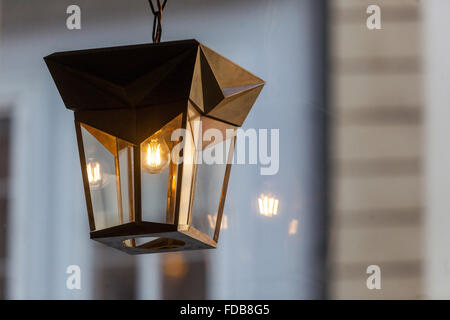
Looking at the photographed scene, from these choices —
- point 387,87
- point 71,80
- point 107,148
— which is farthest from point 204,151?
point 387,87

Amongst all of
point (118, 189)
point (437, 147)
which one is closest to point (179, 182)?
point (118, 189)

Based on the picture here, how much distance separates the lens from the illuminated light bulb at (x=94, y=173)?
5.72 ft

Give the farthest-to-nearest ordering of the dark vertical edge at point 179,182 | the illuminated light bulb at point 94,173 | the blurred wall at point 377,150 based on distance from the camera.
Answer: the blurred wall at point 377,150, the illuminated light bulb at point 94,173, the dark vertical edge at point 179,182

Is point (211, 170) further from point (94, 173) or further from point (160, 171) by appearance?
point (94, 173)

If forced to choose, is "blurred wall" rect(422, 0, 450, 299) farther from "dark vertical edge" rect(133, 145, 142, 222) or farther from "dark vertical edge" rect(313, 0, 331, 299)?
"dark vertical edge" rect(133, 145, 142, 222)

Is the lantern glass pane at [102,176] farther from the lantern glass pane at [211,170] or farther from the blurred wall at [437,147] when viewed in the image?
the blurred wall at [437,147]

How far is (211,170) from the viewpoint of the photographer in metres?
1.81

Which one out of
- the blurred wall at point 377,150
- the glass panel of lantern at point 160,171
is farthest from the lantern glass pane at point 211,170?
the blurred wall at point 377,150

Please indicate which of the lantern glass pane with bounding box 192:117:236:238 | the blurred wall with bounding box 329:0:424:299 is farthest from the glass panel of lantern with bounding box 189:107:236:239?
the blurred wall with bounding box 329:0:424:299

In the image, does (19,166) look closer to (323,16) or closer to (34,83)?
(34,83)

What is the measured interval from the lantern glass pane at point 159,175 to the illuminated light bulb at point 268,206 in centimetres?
142

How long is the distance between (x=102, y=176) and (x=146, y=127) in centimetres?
17

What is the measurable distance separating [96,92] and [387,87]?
5.67 feet

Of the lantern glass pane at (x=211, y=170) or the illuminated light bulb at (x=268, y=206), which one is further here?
the illuminated light bulb at (x=268, y=206)
